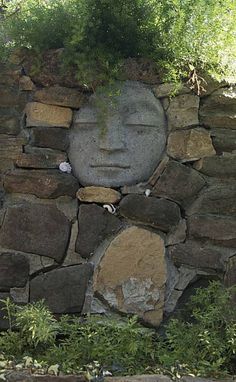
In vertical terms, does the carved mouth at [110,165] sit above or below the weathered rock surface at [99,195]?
above

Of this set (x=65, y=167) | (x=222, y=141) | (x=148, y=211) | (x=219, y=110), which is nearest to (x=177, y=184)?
(x=148, y=211)

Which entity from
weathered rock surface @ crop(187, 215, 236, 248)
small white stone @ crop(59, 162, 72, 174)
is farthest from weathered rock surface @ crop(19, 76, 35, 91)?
weathered rock surface @ crop(187, 215, 236, 248)

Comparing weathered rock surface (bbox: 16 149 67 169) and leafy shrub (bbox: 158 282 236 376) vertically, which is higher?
weathered rock surface (bbox: 16 149 67 169)

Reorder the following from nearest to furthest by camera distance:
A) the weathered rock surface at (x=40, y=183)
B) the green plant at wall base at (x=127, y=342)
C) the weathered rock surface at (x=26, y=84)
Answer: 1. the green plant at wall base at (x=127, y=342)
2. the weathered rock surface at (x=40, y=183)
3. the weathered rock surface at (x=26, y=84)

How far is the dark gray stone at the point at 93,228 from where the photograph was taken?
3.02 metres

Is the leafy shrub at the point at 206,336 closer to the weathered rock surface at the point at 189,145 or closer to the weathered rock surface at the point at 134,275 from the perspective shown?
the weathered rock surface at the point at 134,275

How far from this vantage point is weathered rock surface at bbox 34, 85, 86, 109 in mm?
3131

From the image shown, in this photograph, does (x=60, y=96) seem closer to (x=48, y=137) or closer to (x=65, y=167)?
(x=48, y=137)

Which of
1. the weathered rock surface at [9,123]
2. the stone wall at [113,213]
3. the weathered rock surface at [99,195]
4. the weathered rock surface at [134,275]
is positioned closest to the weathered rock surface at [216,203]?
the stone wall at [113,213]

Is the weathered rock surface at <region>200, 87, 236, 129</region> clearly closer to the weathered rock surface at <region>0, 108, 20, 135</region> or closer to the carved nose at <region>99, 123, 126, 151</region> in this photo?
the carved nose at <region>99, 123, 126, 151</region>

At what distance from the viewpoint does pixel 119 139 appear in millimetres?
3082

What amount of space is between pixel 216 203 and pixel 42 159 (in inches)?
36.0

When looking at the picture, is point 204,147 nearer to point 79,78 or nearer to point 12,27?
point 79,78

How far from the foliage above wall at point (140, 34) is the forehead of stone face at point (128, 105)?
10 cm
